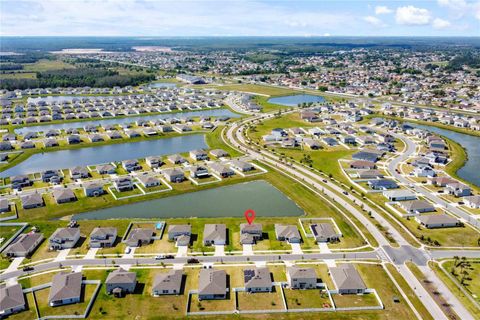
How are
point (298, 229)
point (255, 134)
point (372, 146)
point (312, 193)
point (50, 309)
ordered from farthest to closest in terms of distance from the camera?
point (255, 134) → point (372, 146) → point (312, 193) → point (298, 229) → point (50, 309)

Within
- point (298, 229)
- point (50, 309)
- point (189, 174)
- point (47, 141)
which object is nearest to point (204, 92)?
point (47, 141)

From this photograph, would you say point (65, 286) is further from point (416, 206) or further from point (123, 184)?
point (416, 206)

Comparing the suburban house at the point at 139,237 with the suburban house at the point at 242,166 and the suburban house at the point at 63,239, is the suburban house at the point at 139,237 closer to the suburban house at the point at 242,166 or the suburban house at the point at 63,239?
the suburban house at the point at 63,239

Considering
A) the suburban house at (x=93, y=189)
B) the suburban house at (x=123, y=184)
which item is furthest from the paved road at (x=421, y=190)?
the suburban house at (x=93, y=189)

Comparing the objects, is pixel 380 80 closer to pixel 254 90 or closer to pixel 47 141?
pixel 254 90

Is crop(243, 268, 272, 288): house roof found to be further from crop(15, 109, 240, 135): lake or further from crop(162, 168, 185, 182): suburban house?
crop(15, 109, 240, 135): lake
